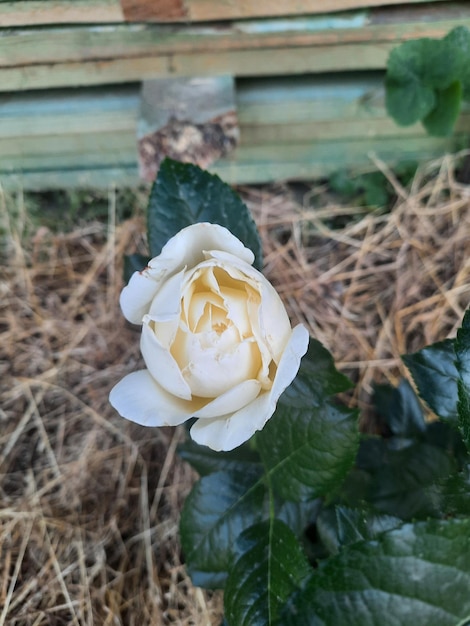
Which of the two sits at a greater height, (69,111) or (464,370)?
(69,111)

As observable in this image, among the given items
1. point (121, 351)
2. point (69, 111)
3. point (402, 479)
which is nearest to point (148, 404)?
point (402, 479)

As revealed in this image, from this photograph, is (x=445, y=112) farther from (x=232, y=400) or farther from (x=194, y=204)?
(x=232, y=400)

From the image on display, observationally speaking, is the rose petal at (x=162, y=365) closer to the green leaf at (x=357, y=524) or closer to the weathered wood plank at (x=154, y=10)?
the green leaf at (x=357, y=524)

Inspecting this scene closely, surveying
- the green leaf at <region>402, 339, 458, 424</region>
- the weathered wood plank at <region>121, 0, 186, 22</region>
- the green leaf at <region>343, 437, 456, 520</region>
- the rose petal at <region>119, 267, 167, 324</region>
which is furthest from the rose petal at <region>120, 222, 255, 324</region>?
the weathered wood plank at <region>121, 0, 186, 22</region>

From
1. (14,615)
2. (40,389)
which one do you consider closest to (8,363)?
(40,389)

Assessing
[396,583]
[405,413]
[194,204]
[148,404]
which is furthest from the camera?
[405,413]

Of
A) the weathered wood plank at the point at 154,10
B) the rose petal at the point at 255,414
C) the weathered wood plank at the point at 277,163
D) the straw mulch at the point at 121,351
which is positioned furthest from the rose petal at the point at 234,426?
the weathered wood plank at the point at 277,163
